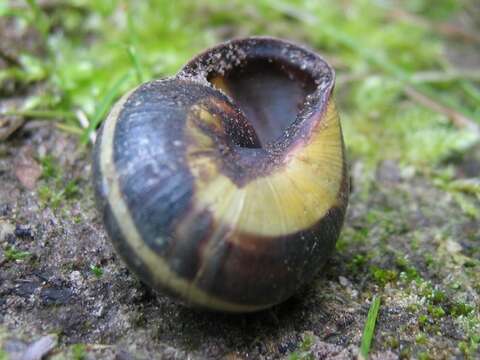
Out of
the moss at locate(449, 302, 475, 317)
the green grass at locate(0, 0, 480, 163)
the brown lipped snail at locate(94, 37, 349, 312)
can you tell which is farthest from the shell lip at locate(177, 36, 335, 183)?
the moss at locate(449, 302, 475, 317)

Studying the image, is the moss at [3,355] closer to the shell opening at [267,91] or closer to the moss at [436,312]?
the shell opening at [267,91]

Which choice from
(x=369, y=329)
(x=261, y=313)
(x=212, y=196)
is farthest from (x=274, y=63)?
(x=369, y=329)

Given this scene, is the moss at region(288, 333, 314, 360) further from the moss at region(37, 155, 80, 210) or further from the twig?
the twig

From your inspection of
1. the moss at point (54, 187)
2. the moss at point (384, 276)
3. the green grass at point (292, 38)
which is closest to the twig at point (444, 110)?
the green grass at point (292, 38)

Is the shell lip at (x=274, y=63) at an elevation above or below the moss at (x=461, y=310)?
above

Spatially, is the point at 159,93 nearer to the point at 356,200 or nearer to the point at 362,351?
the point at 362,351

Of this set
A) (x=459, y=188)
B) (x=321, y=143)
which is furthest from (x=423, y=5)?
(x=321, y=143)

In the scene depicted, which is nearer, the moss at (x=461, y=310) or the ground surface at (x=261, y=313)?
the ground surface at (x=261, y=313)
